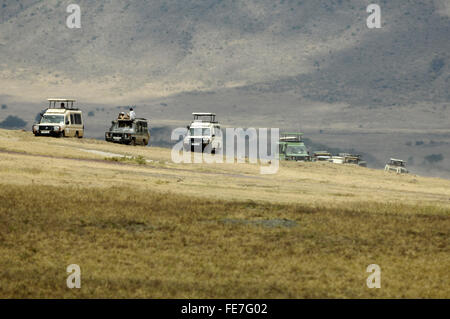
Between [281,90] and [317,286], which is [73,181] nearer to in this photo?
[317,286]

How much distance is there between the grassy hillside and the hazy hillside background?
335 feet

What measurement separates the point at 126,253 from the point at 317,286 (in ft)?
14.8

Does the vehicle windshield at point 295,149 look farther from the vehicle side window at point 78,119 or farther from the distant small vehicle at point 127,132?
the vehicle side window at point 78,119

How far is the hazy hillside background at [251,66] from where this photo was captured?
489 feet

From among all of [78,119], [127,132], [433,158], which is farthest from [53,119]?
[433,158]

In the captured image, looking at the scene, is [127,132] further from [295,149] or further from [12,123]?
[12,123]

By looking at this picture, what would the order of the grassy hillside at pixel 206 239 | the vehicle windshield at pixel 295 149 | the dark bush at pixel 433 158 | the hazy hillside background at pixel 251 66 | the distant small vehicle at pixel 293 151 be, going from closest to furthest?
the grassy hillside at pixel 206 239, the distant small vehicle at pixel 293 151, the vehicle windshield at pixel 295 149, the dark bush at pixel 433 158, the hazy hillside background at pixel 251 66

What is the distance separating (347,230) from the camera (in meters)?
21.7

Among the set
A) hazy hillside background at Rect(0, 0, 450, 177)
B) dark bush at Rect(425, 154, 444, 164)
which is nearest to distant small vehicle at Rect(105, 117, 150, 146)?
dark bush at Rect(425, 154, 444, 164)

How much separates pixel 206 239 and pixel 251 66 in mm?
152683

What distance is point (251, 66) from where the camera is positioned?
6722 inches

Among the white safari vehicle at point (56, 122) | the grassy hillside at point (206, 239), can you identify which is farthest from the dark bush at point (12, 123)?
the grassy hillside at point (206, 239)

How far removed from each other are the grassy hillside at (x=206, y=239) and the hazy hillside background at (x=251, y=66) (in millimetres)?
102131

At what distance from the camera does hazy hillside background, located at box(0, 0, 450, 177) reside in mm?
149000
